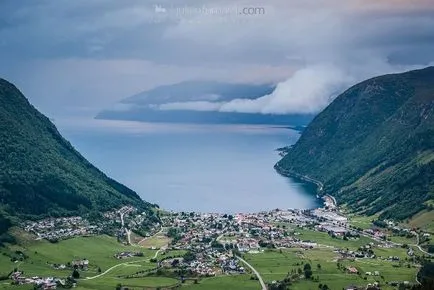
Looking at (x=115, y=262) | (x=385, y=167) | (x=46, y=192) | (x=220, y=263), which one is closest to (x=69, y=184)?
(x=46, y=192)

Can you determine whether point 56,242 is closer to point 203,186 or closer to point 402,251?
point 402,251

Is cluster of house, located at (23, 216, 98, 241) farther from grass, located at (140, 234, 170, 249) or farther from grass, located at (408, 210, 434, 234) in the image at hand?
grass, located at (408, 210, 434, 234)

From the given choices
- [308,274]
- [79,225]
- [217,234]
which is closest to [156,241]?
[217,234]

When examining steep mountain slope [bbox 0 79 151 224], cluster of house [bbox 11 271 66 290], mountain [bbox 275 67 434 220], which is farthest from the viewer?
mountain [bbox 275 67 434 220]

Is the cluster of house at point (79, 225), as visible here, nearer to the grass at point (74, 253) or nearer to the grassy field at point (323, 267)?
the grass at point (74, 253)

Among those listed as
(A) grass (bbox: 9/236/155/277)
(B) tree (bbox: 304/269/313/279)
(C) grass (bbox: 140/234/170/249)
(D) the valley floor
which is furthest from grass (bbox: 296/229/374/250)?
(A) grass (bbox: 9/236/155/277)

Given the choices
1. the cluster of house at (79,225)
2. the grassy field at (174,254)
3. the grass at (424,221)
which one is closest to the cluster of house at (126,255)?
the grassy field at (174,254)
